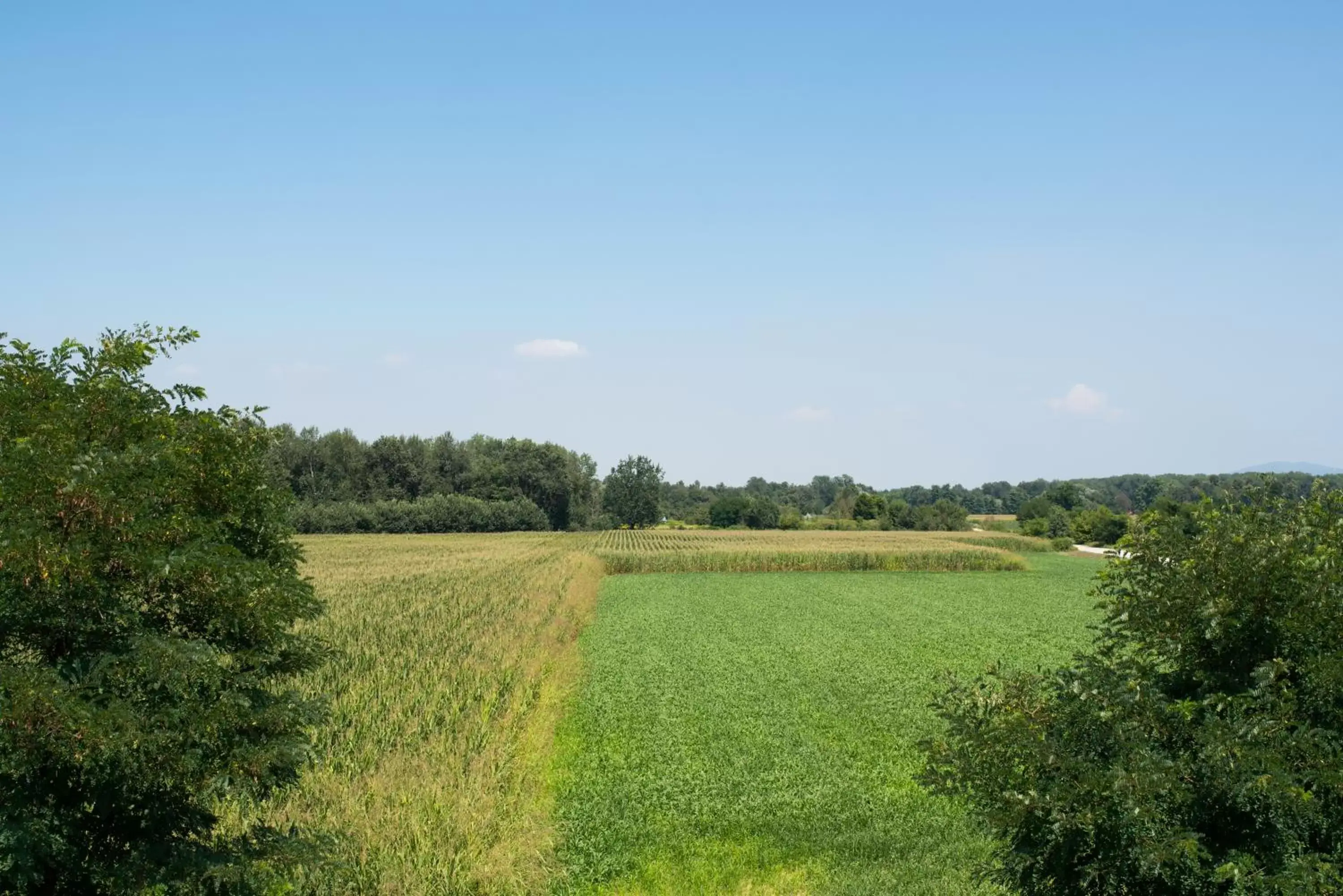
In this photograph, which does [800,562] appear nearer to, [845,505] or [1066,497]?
[1066,497]

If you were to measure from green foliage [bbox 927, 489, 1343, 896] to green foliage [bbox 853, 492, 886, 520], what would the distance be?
403 feet

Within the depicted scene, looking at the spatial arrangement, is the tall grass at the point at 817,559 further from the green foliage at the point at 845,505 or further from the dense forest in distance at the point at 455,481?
the green foliage at the point at 845,505

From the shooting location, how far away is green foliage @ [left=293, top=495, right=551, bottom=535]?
94.9 m

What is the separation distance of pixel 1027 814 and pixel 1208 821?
109 cm

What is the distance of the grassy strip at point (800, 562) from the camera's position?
188ft

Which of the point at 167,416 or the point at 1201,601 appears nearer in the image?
the point at 1201,601

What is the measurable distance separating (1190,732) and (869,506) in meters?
127

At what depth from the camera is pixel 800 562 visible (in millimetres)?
57781

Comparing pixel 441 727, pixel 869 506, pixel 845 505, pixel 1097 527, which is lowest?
pixel 441 727

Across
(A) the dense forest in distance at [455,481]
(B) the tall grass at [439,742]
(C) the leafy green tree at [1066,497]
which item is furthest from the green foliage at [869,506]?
(B) the tall grass at [439,742]

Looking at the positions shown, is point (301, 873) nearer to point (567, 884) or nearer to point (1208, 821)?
point (567, 884)

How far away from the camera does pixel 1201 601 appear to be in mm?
6016

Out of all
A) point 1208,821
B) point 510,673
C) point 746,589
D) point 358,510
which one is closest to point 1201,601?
point 1208,821

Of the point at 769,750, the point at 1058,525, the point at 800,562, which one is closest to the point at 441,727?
the point at 769,750
